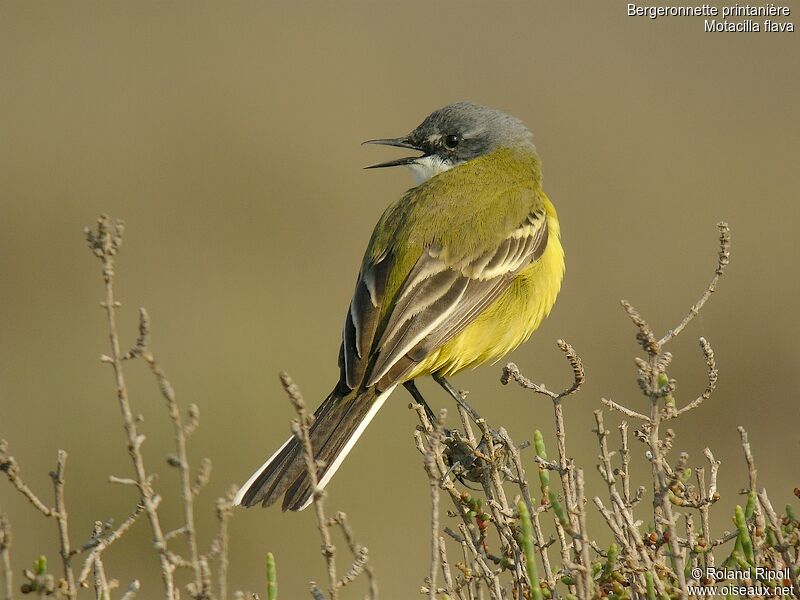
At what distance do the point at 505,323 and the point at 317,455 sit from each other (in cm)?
135

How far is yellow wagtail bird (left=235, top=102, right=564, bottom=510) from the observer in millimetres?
5008

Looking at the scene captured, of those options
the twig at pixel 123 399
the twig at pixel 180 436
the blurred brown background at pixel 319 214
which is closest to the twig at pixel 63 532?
the twig at pixel 123 399

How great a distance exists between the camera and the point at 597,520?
832 cm

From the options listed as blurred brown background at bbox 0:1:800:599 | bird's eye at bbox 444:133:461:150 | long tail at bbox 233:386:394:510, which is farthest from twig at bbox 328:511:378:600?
blurred brown background at bbox 0:1:800:599

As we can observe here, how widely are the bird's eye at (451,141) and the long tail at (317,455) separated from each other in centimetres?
216

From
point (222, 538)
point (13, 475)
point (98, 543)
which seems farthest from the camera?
point (98, 543)

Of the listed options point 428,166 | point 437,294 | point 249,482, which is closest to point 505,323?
point 437,294

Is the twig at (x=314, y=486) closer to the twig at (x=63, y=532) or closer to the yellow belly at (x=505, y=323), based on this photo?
the twig at (x=63, y=532)

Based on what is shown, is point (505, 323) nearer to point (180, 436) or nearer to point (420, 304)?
point (420, 304)

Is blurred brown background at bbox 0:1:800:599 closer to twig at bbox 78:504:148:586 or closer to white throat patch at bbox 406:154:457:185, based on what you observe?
white throat patch at bbox 406:154:457:185

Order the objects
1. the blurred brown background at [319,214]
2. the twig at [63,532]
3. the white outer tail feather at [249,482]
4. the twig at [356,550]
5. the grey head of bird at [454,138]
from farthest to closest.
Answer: the blurred brown background at [319,214] < the grey head of bird at [454,138] < the white outer tail feather at [249,482] < the twig at [63,532] < the twig at [356,550]

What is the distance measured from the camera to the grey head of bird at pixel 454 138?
6.87 m

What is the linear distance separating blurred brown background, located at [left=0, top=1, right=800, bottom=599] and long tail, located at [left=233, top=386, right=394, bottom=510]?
3.77 m

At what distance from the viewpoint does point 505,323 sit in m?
5.79
